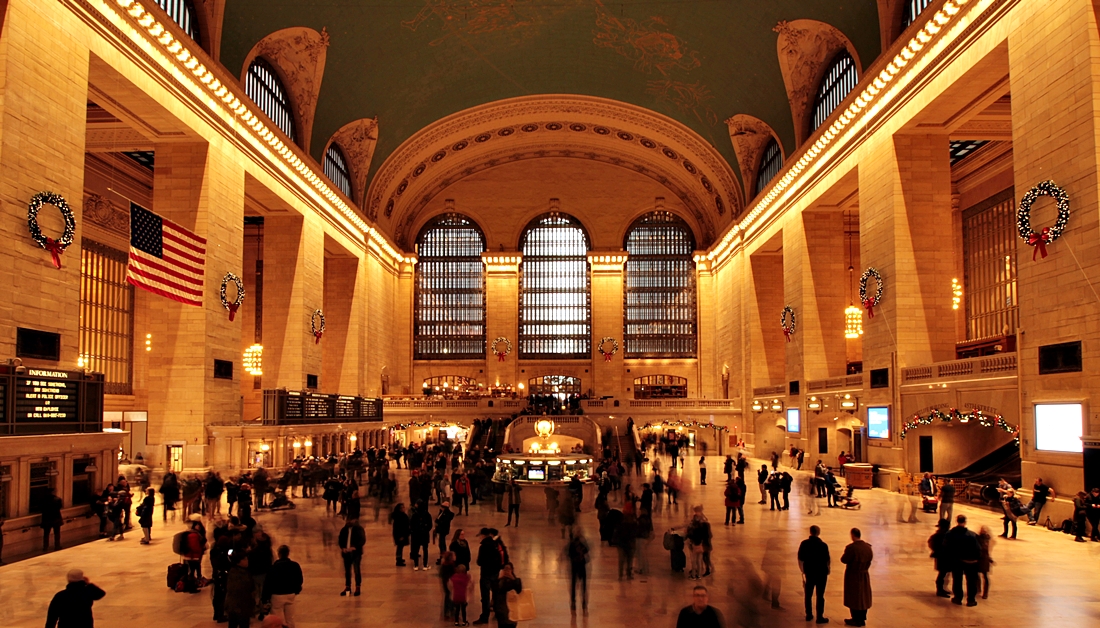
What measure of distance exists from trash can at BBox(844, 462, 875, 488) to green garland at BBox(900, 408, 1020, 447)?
5.40 feet

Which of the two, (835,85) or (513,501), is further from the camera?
(835,85)

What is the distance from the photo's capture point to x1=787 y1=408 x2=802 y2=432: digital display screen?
103ft

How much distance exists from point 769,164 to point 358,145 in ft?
59.3

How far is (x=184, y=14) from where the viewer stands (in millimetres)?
23031

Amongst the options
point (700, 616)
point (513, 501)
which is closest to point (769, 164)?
point (513, 501)

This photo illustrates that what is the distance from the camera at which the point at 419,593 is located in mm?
10938

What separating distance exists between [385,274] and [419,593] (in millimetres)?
37192

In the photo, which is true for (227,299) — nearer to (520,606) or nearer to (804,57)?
(520,606)

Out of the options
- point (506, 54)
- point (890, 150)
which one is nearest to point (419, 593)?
point (890, 150)

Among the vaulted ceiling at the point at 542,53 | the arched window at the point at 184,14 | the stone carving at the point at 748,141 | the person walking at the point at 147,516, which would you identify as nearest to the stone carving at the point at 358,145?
the vaulted ceiling at the point at 542,53

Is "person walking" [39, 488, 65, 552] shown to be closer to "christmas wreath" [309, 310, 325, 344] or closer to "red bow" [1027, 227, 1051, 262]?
"red bow" [1027, 227, 1051, 262]

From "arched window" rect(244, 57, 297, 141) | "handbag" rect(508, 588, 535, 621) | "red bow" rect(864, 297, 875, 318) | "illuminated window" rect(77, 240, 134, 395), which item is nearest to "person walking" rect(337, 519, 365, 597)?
"handbag" rect(508, 588, 535, 621)

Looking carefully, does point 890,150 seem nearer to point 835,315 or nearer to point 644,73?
point 835,315

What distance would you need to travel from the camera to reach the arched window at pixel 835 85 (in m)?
28.3
